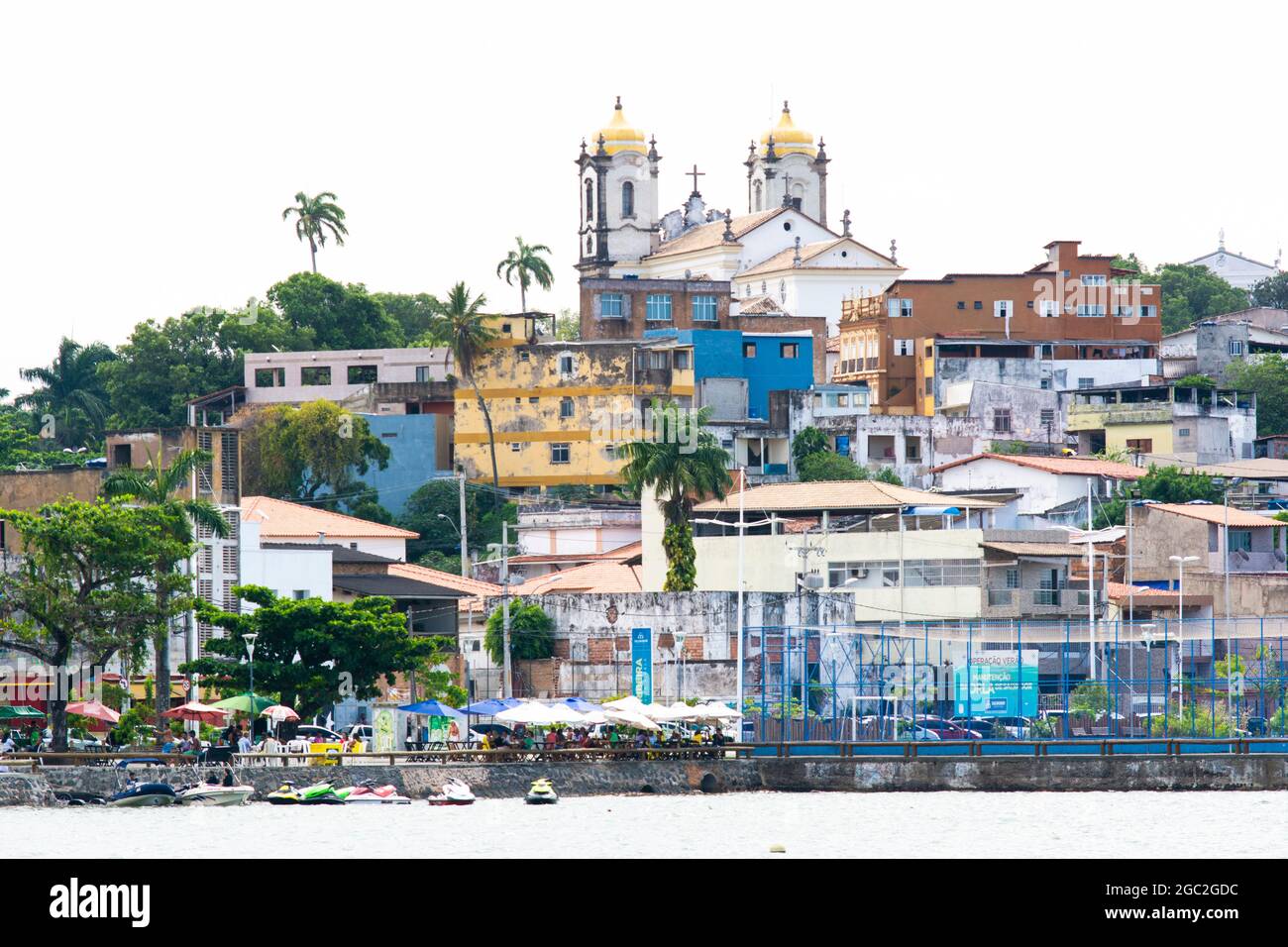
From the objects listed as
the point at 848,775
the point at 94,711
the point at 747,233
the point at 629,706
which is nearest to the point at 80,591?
the point at 94,711

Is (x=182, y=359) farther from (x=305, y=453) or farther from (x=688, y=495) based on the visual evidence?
(x=688, y=495)

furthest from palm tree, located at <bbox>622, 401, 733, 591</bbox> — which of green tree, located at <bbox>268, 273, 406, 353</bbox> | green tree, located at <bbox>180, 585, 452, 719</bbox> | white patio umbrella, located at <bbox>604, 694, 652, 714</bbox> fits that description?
green tree, located at <bbox>268, 273, 406, 353</bbox>

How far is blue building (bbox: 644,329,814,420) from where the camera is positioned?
109m

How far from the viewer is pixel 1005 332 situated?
11925 cm

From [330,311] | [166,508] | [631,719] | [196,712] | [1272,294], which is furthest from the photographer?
[1272,294]

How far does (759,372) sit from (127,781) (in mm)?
59330

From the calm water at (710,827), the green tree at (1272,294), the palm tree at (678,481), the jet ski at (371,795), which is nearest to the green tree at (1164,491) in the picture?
the palm tree at (678,481)

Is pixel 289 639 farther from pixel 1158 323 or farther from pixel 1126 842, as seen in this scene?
pixel 1158 323

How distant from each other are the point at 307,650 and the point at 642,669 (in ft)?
40.9

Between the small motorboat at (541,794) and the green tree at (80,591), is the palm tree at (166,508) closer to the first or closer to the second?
the green tree at (80,591)

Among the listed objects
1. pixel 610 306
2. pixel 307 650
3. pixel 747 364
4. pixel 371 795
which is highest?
pixel 610 306

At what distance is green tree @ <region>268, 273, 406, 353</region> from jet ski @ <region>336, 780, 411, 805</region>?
65.6m

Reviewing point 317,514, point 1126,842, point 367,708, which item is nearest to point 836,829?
point 1126,842

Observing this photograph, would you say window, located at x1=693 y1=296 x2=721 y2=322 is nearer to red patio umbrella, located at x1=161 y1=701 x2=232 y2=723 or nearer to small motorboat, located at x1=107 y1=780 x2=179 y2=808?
red patio umbrella, located at x1=161 y1=701 x2=232 y2=723
